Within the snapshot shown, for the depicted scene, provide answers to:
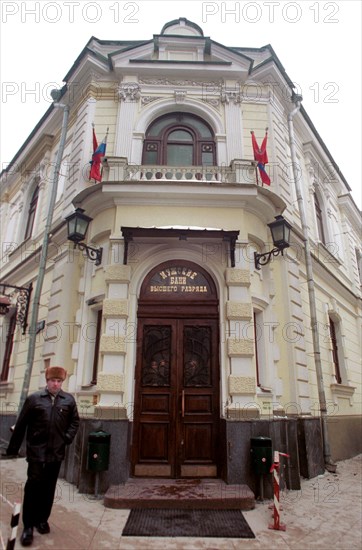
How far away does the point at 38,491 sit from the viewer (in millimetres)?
4344

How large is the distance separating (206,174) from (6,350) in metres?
8.58

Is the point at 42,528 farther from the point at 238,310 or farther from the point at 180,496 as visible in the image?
the point at 238,310

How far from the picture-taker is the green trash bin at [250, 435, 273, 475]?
603cm

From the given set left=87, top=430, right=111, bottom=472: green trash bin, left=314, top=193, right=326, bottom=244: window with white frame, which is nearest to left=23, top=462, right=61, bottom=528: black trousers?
left=87, top=430, right=111, bottom=472: green trash bin

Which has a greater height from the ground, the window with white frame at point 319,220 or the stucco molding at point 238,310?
the window with white frame at point 319,220

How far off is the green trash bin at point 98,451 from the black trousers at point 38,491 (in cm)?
149

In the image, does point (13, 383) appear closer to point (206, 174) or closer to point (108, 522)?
point (108, 522)

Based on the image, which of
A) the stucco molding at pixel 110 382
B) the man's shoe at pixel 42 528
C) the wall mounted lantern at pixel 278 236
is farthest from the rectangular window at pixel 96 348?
the wall mounted lantern at pixel 278 236

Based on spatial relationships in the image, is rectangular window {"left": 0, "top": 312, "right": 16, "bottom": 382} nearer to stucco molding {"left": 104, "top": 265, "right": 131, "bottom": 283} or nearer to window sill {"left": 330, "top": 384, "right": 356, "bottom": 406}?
stucco molding {"left": 104, "top": 265, "right": 131, "bottom": 283}

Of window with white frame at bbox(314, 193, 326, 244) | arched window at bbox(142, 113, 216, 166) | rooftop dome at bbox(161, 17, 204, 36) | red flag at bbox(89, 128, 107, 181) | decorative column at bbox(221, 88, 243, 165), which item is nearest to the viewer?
red flag at bbox(89, 128, 107, 181)

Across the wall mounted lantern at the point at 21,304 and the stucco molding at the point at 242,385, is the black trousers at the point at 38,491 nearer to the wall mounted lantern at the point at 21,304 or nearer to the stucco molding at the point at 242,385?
the stucco molding at the point at 242,385

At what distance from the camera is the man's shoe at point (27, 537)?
4.14 meters

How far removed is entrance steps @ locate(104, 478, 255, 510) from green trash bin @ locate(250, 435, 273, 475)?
0.36 meters

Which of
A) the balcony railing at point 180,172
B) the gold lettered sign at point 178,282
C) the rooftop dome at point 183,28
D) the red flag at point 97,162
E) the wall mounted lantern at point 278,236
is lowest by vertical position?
Result: the gold lettered sign at point 178,282
